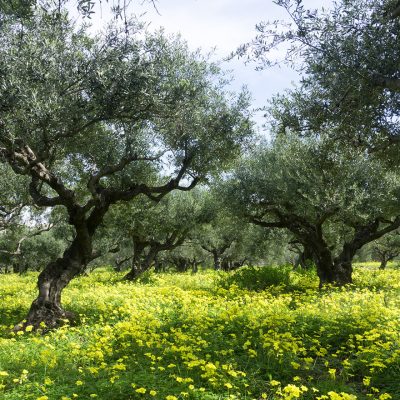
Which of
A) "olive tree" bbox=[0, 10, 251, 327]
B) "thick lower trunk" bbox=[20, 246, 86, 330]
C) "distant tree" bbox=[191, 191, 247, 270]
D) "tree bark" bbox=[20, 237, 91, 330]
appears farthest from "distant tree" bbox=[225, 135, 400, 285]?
"thick lower trunk" bbox=[20, 246, 86, 330]

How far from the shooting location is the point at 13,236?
4853 cm

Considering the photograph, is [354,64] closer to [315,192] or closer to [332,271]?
[315,192]

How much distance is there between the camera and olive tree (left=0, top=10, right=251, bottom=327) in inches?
381

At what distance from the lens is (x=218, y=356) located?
318 inches

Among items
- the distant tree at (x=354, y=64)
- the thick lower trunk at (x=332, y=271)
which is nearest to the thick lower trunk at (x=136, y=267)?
the thick lower trunk at (x=332, y=271)

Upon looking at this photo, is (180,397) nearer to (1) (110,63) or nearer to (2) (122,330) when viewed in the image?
(2) (122,330)

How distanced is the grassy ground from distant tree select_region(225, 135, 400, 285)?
605 centimetres

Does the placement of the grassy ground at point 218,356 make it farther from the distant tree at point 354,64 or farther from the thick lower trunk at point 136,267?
the thick lower trunk at point 136,267

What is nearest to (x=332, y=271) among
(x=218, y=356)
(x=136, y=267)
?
(x=218, y=356)

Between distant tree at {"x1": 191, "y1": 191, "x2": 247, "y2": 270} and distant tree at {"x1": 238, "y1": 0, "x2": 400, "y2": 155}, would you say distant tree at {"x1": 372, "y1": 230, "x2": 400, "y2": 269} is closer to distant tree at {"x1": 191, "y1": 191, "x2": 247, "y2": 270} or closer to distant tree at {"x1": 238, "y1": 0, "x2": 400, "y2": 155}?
distant tree at {"x1": 191, "y1": 191, "x2": 247, "y2": 270}

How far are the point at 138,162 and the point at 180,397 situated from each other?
11.8m

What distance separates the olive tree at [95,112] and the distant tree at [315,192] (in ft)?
15.6

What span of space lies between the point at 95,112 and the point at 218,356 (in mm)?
7167

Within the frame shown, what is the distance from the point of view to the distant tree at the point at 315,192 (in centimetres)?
1800
